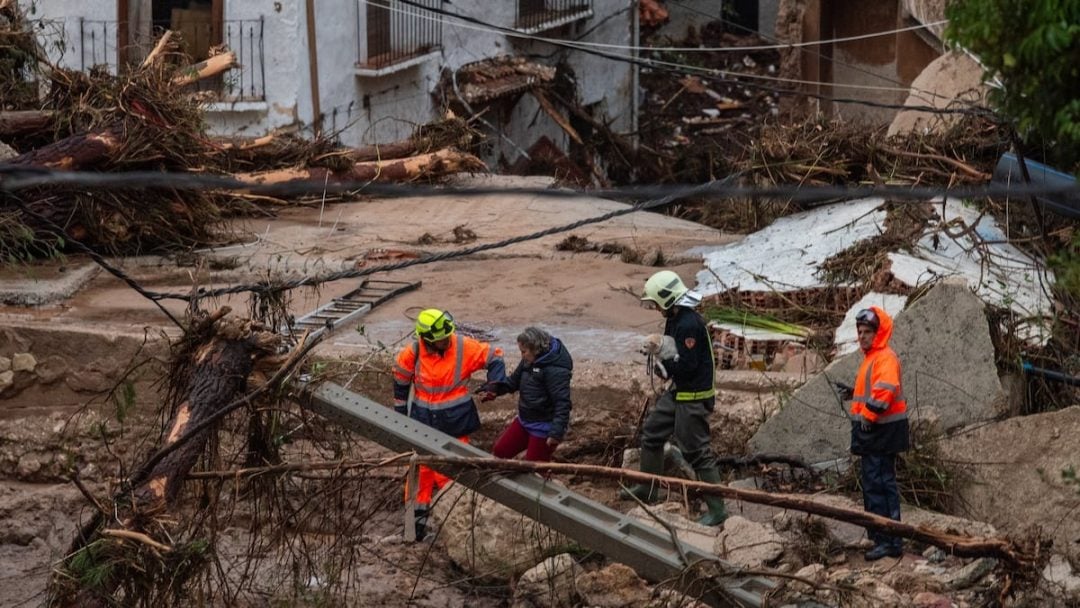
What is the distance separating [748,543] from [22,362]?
5435 mm

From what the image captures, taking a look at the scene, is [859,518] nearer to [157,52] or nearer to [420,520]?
[420,520]

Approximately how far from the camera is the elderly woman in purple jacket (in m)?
8.48

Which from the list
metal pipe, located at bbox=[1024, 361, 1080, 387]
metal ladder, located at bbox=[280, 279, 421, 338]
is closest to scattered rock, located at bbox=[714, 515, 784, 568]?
metal pipe, located at bbox=[1024, 361, 1080, 387]

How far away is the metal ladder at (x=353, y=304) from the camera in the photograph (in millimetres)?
10798

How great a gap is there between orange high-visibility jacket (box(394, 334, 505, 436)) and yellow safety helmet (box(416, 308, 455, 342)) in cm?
11

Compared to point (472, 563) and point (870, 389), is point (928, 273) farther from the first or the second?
point (472, 563)

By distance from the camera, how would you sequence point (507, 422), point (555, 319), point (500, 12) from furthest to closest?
point (500, 12) → point (555, 319) → point (507, 422)

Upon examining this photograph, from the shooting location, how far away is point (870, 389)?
7.73 m

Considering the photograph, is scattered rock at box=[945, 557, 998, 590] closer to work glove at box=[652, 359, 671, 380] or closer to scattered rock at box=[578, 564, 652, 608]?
scattered rock at box=[578, 564, 652, 608]

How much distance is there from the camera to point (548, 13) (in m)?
24.2

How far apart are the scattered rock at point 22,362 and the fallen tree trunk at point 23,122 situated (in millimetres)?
3576

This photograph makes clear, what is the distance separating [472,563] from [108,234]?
19.5 ft

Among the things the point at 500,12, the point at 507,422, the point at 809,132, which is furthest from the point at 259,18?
the point at 507,422

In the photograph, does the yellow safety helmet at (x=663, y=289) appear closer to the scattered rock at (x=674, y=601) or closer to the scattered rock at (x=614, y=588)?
the scattered rock at (x=614, y=588)
